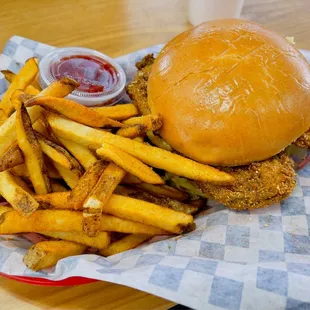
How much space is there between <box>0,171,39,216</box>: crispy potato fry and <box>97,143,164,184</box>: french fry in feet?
0.89

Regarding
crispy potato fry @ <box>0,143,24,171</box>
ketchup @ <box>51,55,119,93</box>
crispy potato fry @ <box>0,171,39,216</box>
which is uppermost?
crispy potato fry @ <box>0,143,24,171</box>

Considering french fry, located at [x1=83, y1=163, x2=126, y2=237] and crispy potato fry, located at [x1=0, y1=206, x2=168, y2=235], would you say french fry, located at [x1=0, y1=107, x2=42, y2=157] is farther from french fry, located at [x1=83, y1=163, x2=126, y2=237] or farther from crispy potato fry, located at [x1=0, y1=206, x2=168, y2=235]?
french fry, located at [x1=83, y1=163, x2=126, y2=237]

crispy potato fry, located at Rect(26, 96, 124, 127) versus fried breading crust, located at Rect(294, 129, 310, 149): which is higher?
crispy potato fry, located at Rect(26, 96, 124, 127)

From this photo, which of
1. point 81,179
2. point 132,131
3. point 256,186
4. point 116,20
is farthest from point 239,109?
point 116,20

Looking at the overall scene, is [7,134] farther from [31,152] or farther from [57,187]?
[57,187]

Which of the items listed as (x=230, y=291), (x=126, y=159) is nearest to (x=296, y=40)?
(x=126, y=159)

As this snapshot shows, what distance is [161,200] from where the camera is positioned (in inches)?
75.2

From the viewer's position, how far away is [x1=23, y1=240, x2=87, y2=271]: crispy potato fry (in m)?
1.66

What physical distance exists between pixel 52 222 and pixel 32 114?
409 mm

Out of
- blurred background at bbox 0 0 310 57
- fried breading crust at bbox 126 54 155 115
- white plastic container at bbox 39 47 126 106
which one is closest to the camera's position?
fried breading crust at bbox 126 54 155 115

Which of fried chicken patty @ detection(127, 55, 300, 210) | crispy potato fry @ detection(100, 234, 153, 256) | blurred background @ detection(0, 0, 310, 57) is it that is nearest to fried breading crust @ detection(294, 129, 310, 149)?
fried chicken patty @ detection(127, 55, 300, 210)

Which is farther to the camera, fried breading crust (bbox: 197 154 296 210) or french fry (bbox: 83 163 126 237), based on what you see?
fried breading crust (bbox: 197 154 296 210)

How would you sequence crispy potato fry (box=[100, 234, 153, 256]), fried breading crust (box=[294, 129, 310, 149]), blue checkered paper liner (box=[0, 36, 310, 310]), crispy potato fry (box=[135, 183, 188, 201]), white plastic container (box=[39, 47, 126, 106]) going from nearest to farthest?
blue checkered paper liner (box=[0, 36, 310, 310]), crispy potato fry (box=[100, 234, 153, 256]), crispy potato fry (box=[135, 183, 188, 201]), fried breading crust (box=[294, 129, 310, 149]), white plastic container (box=[39, 47, 126, 106])

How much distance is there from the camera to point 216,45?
6.43 feet
